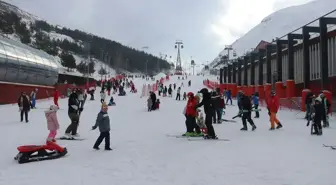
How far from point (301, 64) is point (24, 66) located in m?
24.4

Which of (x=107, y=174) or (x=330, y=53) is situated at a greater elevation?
(x=330, y=53)

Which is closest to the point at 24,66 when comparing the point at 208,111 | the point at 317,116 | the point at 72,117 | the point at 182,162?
the point at 72,117

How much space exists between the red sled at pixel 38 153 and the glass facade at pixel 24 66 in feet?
73.5

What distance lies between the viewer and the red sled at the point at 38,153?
8031mm

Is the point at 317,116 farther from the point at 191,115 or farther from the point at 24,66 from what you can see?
the point at 24,66

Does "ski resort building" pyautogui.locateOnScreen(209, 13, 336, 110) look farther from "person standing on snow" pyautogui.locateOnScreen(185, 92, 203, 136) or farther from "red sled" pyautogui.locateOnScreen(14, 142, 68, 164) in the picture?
"red sled" pyautogui.locateOnScreen(14, 142, 68, 164)

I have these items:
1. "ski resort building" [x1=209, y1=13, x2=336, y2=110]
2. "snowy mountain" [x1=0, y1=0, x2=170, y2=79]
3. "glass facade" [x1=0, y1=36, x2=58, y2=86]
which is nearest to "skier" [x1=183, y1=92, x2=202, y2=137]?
"ski resort building" [x1=209, y1=13, x2=336, y2=110]

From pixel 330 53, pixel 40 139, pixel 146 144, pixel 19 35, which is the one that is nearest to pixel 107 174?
pixel 146 144

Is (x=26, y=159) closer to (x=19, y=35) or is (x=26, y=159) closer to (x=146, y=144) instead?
(x=146, y=144)

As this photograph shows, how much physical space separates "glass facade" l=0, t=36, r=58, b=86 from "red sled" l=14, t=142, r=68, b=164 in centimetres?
2240

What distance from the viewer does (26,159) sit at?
26.4 feet

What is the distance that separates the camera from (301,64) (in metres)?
27.2

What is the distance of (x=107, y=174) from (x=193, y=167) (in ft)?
5.85

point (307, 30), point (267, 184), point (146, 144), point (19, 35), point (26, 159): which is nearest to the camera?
point (267, 184)
